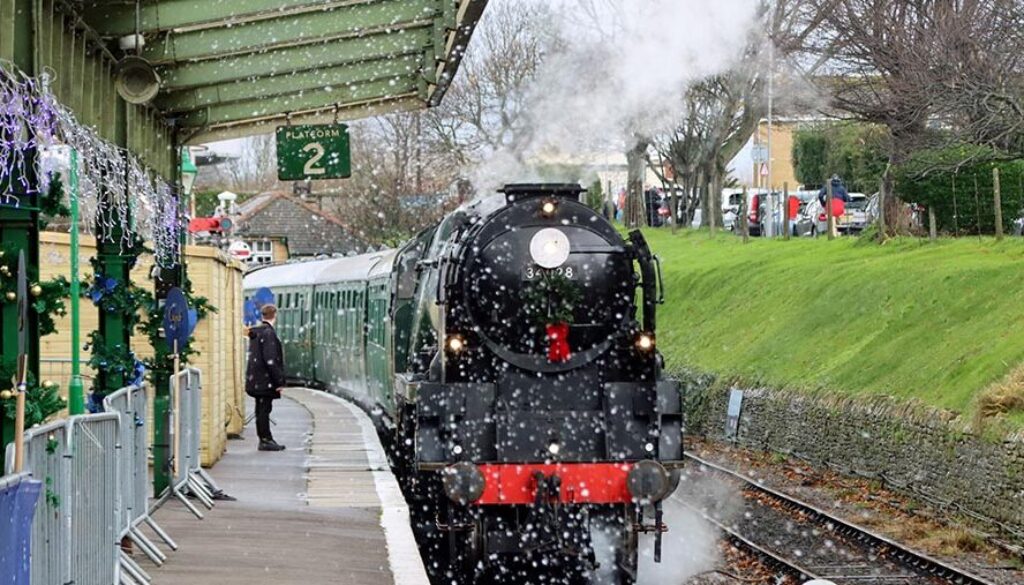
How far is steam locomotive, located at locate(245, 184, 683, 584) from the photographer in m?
11.9

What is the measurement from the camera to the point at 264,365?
18344mm

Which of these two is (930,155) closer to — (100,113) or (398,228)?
(100,113)

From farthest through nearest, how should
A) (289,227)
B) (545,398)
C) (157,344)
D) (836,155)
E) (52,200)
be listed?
1. (289,227)
2. (836,155)
3. (157,344)
4. (545,398)
5. (52,200)

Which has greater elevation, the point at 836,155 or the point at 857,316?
the point at 836,155

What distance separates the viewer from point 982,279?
20750 millimetres

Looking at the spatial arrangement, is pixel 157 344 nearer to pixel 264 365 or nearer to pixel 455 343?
pixel 455 343

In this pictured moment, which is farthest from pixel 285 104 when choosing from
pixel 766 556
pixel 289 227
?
pixel 289 227

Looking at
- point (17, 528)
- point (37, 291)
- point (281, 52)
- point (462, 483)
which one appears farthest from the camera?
point (281, 52)

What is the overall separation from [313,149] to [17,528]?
11584 millimetres

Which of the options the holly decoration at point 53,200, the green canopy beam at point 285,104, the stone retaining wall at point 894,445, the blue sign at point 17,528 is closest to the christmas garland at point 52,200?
the holly decoration at point 53,200

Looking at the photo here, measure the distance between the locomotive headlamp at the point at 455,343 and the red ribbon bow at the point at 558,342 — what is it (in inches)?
27.2

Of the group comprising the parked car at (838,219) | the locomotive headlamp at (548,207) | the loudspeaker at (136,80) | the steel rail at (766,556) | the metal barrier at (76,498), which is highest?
the parked car at (838,219)

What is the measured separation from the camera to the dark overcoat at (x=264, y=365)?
18359 millimetres

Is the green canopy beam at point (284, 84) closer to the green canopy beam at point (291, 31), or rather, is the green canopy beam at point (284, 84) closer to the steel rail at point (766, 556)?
the green canopy beam at point (291, 31)
